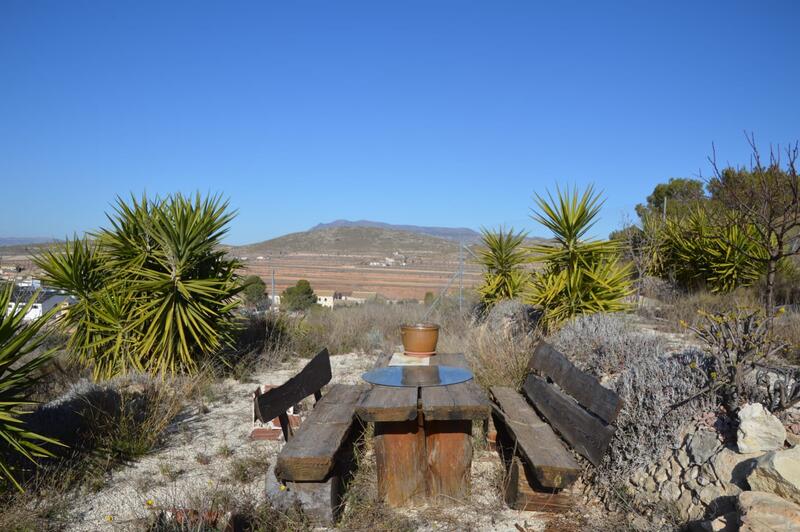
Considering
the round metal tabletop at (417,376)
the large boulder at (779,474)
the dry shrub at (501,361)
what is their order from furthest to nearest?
the dry shrub at (501,361) < the round metal tabletop at (417,376) < the large boulder at (779,474)

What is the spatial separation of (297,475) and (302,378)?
3.32 ft

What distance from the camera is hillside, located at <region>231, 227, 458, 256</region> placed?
2250 inches

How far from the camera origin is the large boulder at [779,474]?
267 centimetres

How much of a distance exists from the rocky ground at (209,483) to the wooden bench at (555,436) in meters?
0.18

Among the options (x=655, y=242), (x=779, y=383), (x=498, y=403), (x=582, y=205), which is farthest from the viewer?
(x=655, y=242)

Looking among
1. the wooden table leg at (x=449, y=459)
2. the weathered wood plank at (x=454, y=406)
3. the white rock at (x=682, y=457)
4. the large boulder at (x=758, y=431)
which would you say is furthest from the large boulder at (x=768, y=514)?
the wooden table leg at (x=449, y=459)

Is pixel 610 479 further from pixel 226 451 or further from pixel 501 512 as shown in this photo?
pixel 226 451

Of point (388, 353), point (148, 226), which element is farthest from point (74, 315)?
point (388, 353)

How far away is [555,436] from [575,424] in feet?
0.51

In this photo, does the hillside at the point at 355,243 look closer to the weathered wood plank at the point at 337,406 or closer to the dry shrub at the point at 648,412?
the weathered wood plank at the point at 337,406

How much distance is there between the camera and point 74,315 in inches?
274

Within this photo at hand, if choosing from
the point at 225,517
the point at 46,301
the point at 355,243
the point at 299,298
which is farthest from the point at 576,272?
the point at 355,243

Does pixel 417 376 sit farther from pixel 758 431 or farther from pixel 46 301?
pixel 46 301

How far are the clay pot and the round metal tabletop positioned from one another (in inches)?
15.4
